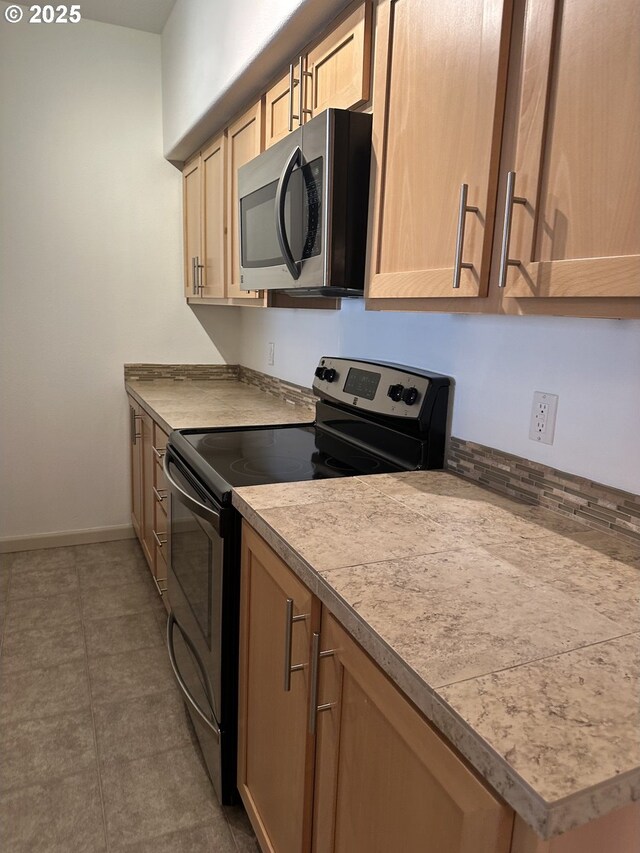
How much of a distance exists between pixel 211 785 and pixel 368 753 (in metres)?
1.08

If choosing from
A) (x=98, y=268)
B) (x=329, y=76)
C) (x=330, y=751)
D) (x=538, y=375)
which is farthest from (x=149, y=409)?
(x=330, y=751)

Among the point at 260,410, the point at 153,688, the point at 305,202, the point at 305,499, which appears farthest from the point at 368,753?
the point at 260,410

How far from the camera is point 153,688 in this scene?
7.14 ft

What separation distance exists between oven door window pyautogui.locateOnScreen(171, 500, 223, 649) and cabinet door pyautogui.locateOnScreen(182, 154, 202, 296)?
1.58 meters

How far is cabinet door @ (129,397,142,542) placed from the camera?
309 cm

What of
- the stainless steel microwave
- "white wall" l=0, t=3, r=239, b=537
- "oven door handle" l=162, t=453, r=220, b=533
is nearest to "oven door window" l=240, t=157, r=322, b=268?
the stainless steel microwave

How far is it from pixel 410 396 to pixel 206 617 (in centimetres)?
82

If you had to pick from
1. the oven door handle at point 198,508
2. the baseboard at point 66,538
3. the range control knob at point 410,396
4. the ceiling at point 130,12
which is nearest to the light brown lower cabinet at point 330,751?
the oven door handle at point 198,508

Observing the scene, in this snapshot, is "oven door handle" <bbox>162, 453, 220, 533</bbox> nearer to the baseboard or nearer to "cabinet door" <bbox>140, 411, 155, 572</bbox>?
"cabinet door" <bbox>140, 411, 155, 572</bbox>

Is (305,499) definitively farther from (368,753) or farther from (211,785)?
(211,785)

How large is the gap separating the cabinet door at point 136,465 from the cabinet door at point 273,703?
A: 181 cm

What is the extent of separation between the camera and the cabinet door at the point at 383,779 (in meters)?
0.68

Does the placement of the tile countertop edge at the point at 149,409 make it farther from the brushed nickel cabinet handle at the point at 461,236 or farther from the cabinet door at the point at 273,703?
the brushed nickel cabinet handle at the point at 461,236

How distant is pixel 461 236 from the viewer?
3.64 ft
